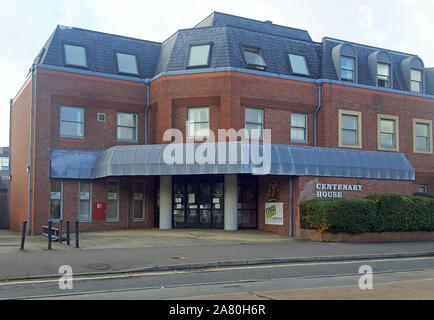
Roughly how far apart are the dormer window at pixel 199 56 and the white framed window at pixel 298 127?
5.23 m

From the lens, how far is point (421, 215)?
2183 cm

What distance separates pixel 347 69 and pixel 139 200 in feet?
42.9

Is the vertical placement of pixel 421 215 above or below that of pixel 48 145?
below

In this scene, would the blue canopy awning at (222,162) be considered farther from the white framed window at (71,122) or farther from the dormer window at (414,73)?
the dormer window at (414,73)

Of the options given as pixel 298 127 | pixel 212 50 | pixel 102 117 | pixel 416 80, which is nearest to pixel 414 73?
pixel 416 80

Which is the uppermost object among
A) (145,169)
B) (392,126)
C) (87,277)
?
(392,126)

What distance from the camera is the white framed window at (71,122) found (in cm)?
2412

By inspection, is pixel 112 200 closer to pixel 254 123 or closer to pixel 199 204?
pixel 199 204

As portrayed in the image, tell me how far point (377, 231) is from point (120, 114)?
13399 millimetres

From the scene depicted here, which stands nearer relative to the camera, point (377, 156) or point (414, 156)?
point (377, 156)

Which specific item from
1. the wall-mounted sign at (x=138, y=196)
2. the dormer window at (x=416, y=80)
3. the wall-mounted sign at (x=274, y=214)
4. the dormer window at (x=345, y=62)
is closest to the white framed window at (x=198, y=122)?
the wall-mounted sign at (x=138, y=196)

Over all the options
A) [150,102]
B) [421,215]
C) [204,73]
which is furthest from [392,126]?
[150,102]

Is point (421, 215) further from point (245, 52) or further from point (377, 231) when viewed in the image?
point (245, 52)

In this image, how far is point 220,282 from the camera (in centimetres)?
1114
